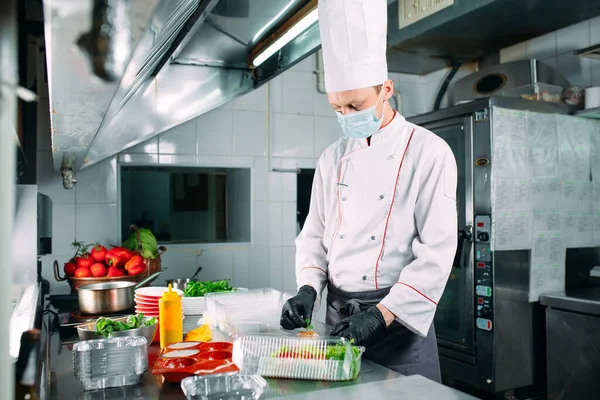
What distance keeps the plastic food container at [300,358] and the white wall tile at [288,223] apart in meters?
2.75

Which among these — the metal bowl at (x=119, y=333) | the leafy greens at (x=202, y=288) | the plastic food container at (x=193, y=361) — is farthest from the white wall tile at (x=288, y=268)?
the plastic food container at (x=193, y=361)

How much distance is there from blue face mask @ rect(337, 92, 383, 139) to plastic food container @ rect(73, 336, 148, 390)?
95cm

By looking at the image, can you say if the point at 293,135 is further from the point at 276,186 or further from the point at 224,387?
the point at 224,387

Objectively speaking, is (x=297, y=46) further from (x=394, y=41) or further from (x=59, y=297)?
(x=394, y=41)

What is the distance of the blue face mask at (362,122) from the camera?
1730 millimetres

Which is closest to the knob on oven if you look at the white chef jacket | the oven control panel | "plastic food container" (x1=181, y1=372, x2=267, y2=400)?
the oven control panel

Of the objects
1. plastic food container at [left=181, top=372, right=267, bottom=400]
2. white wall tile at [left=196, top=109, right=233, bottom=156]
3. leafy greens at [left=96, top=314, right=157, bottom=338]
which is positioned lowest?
plastic food container at [left=181, top=372, right=267, bottom=400]

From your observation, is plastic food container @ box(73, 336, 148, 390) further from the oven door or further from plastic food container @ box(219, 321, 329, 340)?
the oven door

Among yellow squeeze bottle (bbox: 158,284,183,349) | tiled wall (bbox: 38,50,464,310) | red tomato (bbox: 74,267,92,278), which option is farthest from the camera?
tiled wall (bbox: 38,50,464,310)

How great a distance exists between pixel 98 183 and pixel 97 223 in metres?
0.26

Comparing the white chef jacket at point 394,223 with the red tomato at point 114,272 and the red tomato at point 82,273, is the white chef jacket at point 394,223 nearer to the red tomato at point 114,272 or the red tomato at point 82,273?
the red tomato at point 114,272

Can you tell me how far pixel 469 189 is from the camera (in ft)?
10.3

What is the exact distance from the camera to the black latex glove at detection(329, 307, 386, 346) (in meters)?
1.44

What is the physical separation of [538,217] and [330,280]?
5.72ft
